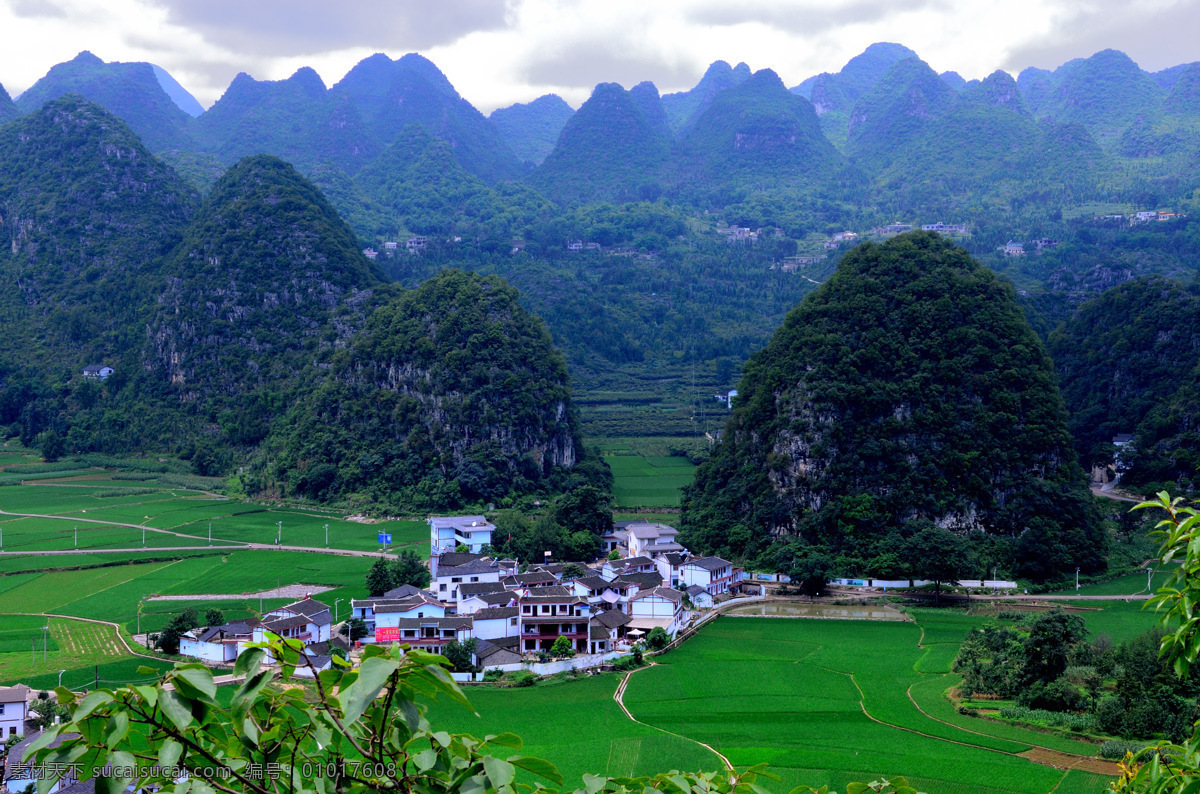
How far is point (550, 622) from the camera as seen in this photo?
1431 inches

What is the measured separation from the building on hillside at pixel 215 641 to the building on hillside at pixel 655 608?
14224 mm

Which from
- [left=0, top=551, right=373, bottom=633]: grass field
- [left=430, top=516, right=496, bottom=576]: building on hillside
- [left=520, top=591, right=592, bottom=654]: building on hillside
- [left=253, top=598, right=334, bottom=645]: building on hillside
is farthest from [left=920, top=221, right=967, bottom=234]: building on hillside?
[left=253, top=598, right=334, bottom=645]: building on hillside

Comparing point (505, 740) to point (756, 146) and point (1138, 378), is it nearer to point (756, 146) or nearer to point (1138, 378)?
point (1138, 378)

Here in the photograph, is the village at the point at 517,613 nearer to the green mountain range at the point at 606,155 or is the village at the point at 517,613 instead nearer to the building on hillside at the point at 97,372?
the building on hillside at the point at 97,372

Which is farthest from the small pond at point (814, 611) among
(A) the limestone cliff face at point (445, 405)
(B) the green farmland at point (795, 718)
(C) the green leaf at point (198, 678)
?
(C) the green leaf at point (198, 678)

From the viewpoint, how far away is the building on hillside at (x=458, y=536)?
47.7 meters

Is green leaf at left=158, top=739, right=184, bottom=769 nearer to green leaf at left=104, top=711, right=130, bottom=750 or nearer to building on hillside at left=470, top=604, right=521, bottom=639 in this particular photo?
green leaf at left=104, top=711, right=130, bottom=750

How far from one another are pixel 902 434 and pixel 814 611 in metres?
12.7

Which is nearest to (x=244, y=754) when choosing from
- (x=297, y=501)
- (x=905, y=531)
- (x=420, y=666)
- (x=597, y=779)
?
(x=420, y=666)

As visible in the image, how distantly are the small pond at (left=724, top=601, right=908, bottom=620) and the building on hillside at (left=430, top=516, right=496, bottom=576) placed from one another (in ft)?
43.3

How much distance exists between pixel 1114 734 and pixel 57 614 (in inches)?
1474

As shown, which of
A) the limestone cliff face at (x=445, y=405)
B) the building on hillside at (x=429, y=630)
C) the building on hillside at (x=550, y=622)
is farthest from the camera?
the limestone cliff face at (x=445, y=405)

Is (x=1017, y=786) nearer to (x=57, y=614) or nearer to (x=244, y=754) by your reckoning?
(x=244, y=754)

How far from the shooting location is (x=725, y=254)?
129 metres
